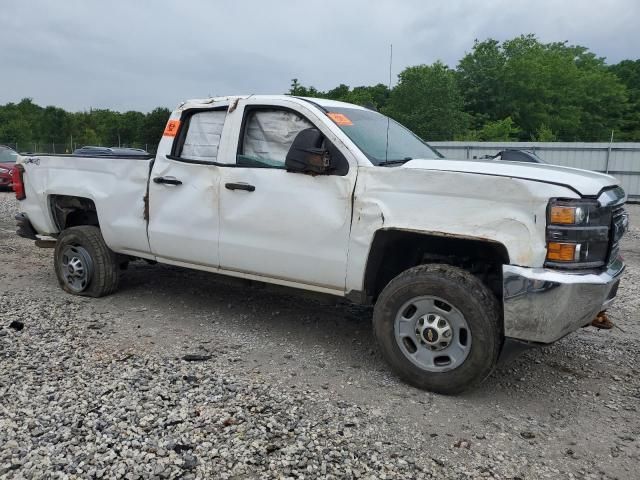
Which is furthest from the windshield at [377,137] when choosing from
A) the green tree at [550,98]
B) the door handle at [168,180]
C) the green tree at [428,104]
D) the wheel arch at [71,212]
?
the green tree at [550,98]

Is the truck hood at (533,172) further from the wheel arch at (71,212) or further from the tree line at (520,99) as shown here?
the tree line at (520,99)

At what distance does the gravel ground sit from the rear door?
445mm

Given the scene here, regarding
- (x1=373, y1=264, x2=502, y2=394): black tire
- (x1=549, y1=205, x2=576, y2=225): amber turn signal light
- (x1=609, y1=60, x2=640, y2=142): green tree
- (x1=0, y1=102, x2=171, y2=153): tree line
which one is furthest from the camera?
(x1=0, y1=102, x2=171, y2=153): tree line

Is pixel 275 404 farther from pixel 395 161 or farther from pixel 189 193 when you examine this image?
pixel 189 193

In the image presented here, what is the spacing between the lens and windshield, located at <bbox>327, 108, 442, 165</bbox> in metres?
4.07

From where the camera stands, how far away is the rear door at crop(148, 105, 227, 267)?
179 inches

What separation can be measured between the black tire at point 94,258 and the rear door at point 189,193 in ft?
2.61

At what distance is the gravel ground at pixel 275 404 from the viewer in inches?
112

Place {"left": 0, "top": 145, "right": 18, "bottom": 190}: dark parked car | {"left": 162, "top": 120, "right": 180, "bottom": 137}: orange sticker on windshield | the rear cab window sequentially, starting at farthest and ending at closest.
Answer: {"left": 0, "top": 145, "right": 18, "bottom": 190}: dark parked car, {"left": 162, "top": 120, "right": 180, "bottom": 137}: orange sticker on windshield, the rear cab window

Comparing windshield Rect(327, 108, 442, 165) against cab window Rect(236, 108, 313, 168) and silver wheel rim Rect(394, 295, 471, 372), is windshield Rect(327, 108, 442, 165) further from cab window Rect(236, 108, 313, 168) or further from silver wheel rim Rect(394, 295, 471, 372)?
silver wheel rim Rect(394, 295, 471, 372)

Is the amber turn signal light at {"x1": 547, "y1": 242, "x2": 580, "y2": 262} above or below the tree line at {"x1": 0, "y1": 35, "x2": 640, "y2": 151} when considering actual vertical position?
below

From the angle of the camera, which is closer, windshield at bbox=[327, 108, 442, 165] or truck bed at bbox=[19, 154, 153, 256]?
windshield at bbox=[327, 108, 442, 165]

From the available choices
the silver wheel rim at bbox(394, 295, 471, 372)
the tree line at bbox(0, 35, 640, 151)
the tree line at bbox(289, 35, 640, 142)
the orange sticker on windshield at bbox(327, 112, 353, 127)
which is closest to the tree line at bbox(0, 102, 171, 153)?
the tree line at bbox(0, 35, 640, 151)

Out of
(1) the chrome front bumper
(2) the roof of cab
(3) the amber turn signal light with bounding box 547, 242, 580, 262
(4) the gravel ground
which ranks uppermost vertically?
(2) the roof of cab
